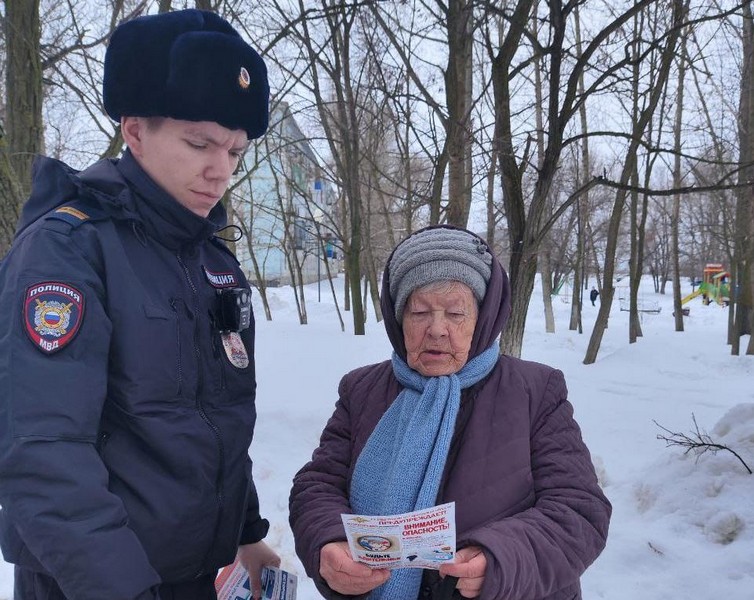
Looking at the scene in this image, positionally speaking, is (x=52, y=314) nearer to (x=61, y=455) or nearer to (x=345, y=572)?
(x=61, y=455)

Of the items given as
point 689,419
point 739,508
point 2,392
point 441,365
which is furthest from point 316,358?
point 2,392

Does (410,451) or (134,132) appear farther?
(410,451)

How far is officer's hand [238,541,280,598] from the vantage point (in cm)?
196

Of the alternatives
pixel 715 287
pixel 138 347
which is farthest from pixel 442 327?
pixel 715 287

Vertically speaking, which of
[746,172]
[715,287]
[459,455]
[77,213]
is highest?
[746,172]

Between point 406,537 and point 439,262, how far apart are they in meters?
0.82

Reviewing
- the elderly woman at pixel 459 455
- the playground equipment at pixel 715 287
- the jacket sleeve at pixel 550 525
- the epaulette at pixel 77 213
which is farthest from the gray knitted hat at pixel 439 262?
the playground equipment at pixel 715 287

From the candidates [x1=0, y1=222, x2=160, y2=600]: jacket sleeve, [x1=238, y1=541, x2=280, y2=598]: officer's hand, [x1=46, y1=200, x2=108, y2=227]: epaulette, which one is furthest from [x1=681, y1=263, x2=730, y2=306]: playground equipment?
[x1=0, y1=222, x2=160, y2=600]: jacket sleeve

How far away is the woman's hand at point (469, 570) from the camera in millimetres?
1424

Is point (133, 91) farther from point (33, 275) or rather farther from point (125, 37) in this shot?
point (33, 275)

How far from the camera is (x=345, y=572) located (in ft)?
4.99

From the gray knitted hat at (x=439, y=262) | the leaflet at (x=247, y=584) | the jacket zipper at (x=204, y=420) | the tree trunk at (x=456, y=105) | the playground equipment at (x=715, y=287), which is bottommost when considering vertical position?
the playground equipment at (x=715, y=287)

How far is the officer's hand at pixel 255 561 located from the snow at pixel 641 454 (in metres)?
1.45

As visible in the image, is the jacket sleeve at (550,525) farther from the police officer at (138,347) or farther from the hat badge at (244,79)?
the hat badge at (244,79)
